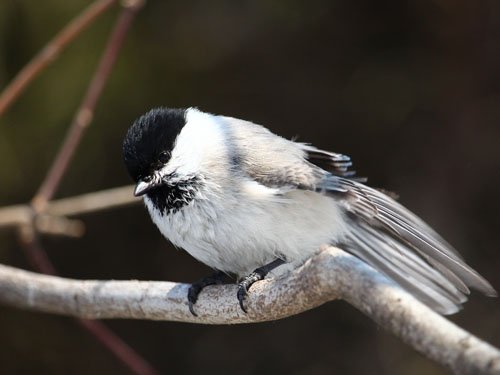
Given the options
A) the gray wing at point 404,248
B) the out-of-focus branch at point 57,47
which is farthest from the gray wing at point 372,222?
the out-of-focus branch at point 57,47

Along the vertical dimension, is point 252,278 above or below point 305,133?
below

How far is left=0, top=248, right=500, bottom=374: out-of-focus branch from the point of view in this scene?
2.71ft

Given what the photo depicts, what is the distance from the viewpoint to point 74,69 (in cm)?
233

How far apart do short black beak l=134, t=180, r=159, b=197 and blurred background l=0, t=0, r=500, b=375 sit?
831mm

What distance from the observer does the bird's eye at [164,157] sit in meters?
1.60

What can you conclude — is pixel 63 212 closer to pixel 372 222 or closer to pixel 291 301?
pixel 372 222

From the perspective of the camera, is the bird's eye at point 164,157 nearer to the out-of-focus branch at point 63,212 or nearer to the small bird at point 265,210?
the small bird at point 265,210

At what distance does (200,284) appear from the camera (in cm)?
153

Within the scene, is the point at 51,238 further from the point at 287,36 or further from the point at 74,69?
the point at 287,36

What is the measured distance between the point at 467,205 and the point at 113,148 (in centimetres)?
117

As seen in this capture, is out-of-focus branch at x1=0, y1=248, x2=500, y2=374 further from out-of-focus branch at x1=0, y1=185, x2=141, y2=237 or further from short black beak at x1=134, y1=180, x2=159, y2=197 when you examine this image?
out-of-focus branch at x1=0, y1=185, x2=141, y2=237

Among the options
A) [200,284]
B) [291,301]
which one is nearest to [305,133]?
[200,284]

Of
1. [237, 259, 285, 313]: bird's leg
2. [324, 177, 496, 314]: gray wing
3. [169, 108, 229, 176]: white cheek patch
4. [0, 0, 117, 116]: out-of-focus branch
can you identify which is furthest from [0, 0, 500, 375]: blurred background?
[237, 259, 285, 313]: bird's leg

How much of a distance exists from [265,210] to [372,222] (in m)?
0.28
